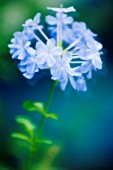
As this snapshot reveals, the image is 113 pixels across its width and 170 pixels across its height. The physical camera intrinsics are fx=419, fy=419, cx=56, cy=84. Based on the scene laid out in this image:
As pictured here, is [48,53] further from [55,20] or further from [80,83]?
[55,20]

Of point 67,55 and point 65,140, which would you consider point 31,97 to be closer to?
point 65,140

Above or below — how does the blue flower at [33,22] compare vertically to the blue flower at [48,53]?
above

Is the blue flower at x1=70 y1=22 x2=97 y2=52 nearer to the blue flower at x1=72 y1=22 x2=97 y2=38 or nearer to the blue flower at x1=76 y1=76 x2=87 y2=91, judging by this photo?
the blue flower at x1=72 y1=22 x2=97 y2=38

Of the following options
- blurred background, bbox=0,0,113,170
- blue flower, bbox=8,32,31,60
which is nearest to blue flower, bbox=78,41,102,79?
blue flower, bbox=8,32,31,60

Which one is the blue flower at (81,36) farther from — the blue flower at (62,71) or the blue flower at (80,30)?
the blue flower at (62,71)

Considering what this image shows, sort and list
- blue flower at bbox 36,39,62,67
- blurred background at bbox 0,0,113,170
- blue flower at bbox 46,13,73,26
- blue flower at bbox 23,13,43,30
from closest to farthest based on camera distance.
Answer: blue flower at bbox 36,39,62,67 → blue flower at bbox 23,13,43,30 → blue flower at bbox 46,13,73,26 → blurred background at bbox 0,0,113,170

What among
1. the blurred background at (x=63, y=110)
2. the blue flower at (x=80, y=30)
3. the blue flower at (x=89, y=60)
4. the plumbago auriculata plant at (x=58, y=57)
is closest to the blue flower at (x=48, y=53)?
the plumbago auriculata plant at (x=58, y=57)

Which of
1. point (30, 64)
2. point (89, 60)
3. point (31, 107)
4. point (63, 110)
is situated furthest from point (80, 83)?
point (63, 110)
